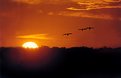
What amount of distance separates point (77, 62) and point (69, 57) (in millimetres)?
292

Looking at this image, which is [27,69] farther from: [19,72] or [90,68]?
[90,68]

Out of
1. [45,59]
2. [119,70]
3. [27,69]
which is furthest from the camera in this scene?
[45,59]

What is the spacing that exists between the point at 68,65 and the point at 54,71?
9.4 inches

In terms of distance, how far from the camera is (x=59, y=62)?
225 inches

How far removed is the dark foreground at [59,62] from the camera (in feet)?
15.9

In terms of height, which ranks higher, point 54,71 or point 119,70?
point 54,71

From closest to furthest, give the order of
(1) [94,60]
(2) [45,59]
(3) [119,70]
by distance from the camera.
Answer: (3) [119,70] < (1) [94,60] < (2) [45,59]

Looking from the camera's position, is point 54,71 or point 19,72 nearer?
point 19,72

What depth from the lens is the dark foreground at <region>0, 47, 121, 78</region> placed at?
15.9 ft

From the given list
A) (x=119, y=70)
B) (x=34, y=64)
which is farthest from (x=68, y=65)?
(x=119, y=70)

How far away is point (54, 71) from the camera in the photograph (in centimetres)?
548

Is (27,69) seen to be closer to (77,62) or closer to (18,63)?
(18,63)

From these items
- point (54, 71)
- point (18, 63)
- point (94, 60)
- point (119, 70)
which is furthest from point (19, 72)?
point (119, 70)

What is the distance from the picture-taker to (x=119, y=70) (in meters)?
4.23
